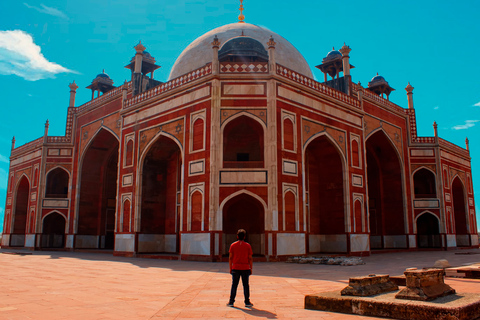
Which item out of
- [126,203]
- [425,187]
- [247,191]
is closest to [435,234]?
[425,187]

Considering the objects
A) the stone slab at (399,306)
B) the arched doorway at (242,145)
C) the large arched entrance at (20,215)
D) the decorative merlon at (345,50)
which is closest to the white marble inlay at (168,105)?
the arched doorway at (242,145)

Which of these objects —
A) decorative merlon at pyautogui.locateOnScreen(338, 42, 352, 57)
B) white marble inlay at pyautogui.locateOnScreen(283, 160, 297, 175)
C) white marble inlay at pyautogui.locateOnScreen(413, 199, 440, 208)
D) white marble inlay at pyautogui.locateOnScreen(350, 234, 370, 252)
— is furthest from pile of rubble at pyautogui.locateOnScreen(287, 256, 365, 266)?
white marble inlay at pyautogui.locateOnScreen(413, 199, 440, 208)

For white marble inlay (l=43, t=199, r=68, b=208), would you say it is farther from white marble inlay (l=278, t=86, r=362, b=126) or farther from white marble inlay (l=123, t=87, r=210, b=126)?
white marble inlay (l=278, t=86, r=362, b=126)

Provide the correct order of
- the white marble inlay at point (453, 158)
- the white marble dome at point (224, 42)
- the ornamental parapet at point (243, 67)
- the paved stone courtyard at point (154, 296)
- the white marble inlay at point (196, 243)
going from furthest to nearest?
1. the white marble inlay at point (453, 158)
2. the white marble dome at point (224, 42)
3. the ornamental parapet at point (243, 67)
4. the white marble inlay at point (196, 243)
5. the paved stone courtyard at point (154, 296)

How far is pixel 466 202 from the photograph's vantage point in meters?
27.6

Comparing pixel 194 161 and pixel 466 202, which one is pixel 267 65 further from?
pixel 466 202

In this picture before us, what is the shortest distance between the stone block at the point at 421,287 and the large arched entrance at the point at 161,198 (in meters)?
14.4

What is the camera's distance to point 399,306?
465 cm

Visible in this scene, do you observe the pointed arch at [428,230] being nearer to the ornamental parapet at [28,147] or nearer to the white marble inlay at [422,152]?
the white marble inlay at [422,152]

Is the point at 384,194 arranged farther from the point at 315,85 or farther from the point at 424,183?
the point at 315,85

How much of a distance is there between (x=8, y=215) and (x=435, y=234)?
1112 inches

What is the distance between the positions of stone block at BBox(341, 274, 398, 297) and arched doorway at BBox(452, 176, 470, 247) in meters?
24.7

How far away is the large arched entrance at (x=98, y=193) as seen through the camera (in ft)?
79.0

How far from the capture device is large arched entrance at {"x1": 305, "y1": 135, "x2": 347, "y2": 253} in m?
18.4
